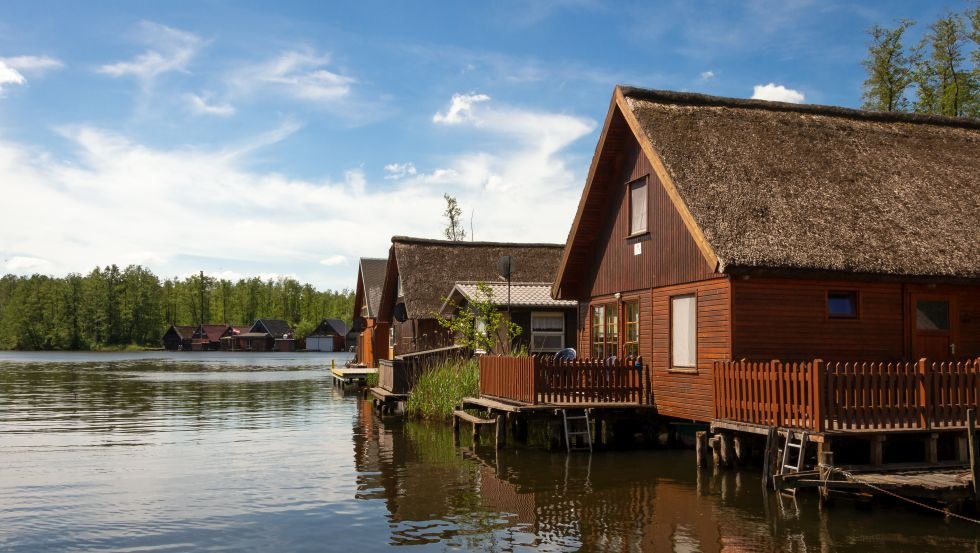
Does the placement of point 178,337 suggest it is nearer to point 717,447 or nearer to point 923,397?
point 717,447

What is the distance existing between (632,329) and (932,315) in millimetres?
7380

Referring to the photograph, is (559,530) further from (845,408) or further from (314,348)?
(314,348)

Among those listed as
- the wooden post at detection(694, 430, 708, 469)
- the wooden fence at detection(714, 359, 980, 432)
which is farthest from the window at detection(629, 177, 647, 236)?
the wooden fence at detection(714, 359, 980, 432)

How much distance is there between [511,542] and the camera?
42.7 ft

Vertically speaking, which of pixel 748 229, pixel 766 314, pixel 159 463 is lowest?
pixel 159 463

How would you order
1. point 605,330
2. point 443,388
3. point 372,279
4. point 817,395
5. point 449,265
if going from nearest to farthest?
point 817,395 < point 605,330 < point 443,388 < point 449,265 < point 372,279

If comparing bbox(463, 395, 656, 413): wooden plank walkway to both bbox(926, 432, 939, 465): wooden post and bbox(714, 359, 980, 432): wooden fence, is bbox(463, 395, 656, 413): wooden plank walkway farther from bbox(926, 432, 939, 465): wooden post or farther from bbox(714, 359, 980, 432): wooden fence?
bbox(926, 432, 939, 465): wooden post

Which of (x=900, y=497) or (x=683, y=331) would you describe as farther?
(x=683, y=331)

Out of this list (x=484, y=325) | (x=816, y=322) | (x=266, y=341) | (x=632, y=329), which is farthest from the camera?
(x=266, y=341)

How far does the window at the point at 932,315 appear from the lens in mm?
20125

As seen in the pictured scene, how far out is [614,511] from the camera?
595 inches

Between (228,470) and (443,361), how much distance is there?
13251 millimetres

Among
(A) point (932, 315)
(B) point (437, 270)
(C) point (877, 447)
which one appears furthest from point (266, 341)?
(C) point (877, 447)

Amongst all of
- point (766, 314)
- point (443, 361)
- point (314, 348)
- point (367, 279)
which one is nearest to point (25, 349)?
Answer: point (314, 348)
